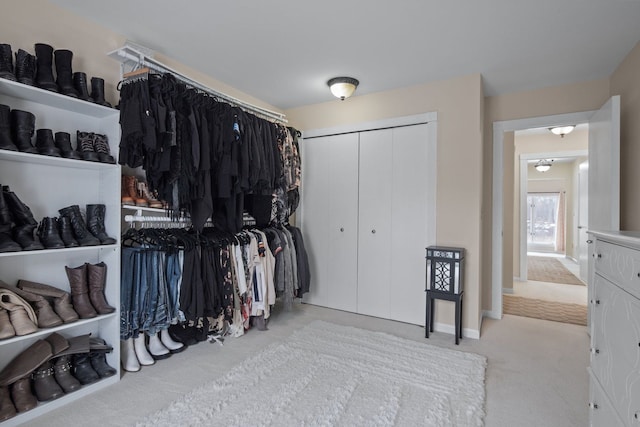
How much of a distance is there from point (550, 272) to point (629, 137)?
463cm

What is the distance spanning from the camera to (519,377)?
2.21m

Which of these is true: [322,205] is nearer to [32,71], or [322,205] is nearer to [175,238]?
[175,238]

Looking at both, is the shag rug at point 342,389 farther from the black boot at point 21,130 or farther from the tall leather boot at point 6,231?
the black boot at point 21,130

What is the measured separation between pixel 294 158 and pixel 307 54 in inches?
42.8

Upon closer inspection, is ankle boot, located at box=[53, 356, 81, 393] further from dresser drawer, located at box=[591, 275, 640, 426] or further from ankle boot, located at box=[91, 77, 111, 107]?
dresser drawer, located at box=[591, 275, 640, 426]

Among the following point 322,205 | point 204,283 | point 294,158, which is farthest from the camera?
point 322,205

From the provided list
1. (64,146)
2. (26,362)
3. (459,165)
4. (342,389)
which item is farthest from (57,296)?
(459,165)

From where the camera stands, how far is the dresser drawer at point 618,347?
1.06 metres

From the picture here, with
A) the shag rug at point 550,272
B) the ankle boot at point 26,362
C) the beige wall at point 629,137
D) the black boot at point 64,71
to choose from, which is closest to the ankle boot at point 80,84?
the black boot at point 64,71

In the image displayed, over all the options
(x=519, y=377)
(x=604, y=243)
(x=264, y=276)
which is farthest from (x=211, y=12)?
(x=519, y=377)

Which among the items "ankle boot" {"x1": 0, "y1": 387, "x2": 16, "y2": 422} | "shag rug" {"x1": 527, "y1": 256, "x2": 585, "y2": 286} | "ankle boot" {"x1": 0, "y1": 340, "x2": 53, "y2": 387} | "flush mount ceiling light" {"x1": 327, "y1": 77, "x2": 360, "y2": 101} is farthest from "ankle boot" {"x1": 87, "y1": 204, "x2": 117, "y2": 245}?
"shag rug" {"x1": 527, "y1": 256, "x2": 585, "y2": 286}

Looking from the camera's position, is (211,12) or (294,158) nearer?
(211,12)

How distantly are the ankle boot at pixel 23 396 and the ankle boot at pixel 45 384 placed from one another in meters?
0.03

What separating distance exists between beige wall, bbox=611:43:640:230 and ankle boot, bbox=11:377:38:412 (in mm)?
4152
